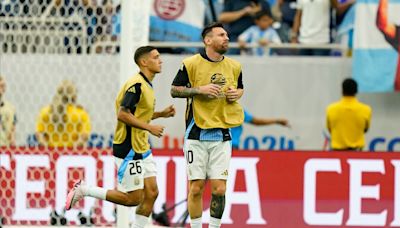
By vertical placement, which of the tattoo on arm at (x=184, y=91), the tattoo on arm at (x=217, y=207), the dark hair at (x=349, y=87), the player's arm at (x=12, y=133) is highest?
the tattoo on arm at (x=184, y=91)

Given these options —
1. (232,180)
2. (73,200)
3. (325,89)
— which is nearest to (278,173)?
(232,180)

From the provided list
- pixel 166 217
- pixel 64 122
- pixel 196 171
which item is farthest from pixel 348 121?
pixel 196 171

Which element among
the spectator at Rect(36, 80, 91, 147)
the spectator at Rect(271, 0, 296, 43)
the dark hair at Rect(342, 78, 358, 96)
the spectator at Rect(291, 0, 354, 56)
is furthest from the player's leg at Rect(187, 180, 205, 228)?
the spectator at Rect(271, 0, 296, 43)

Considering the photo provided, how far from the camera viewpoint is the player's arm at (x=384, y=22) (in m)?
16.5

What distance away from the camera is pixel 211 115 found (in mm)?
11891

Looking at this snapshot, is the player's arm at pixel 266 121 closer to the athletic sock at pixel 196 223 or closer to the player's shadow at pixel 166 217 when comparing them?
the player's shadow at pixel 166 217

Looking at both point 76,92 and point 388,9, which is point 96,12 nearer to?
point 76,92

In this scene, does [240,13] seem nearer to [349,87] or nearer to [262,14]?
[262,14]

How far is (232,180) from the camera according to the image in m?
15.1

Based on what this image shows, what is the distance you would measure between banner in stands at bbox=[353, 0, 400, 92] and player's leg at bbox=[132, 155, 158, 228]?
4.80m

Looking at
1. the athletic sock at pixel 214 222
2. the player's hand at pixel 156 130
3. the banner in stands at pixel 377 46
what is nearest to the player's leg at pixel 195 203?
the athletic sock at pixel 214 222

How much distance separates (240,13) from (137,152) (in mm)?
4991

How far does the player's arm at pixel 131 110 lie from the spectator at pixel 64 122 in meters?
2.70

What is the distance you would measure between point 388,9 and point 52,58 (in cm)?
440
